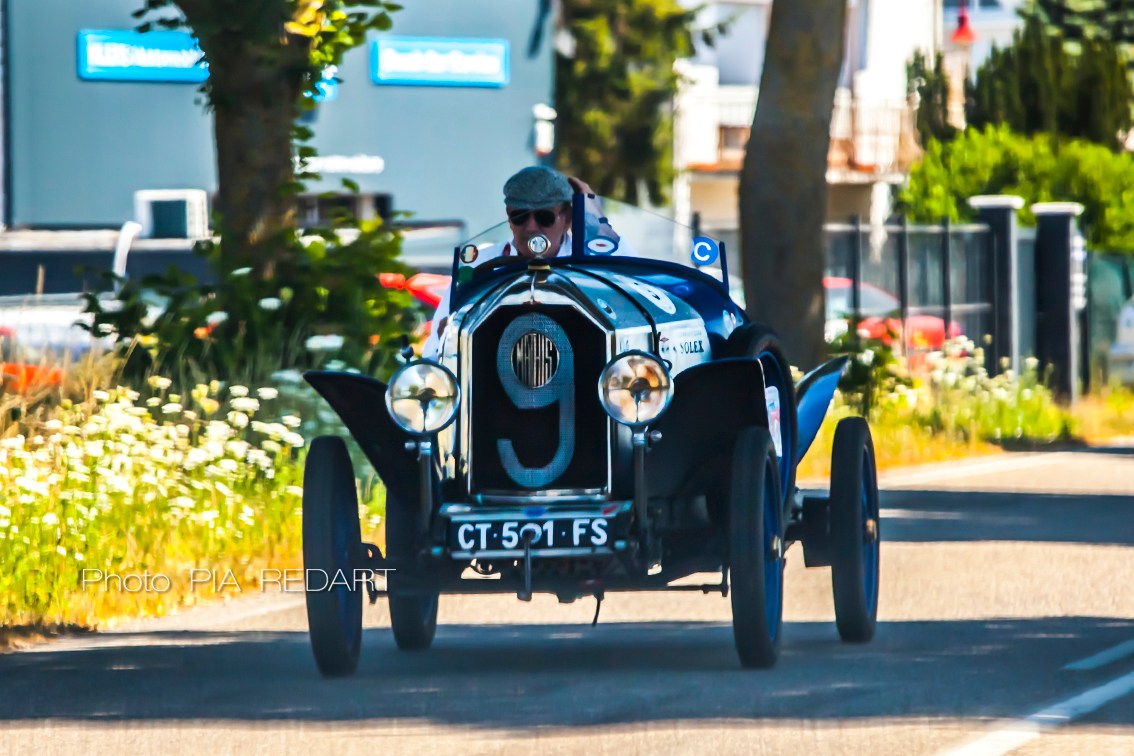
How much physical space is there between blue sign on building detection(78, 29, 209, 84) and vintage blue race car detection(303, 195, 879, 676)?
22.9 m

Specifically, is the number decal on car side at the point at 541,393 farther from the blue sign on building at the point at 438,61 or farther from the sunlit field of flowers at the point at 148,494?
the blue sign on building at the point at 438,61

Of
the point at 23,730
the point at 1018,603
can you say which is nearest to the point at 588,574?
the point at 23,730

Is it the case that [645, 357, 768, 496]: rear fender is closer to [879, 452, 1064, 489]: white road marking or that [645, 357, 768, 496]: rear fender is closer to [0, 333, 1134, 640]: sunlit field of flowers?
[0, 333, 1134, 640]: sunlit field of flowers

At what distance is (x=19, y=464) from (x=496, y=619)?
9.54 ft

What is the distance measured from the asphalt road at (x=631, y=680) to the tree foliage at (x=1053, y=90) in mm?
26855

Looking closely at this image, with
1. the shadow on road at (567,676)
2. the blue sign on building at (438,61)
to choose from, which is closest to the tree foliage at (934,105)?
the blue sign on building at (438,61)

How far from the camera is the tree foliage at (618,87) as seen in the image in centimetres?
3931

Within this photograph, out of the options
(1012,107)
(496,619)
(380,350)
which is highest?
(1012,107)

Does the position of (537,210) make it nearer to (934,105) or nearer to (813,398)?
(813,398)

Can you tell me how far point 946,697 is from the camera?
802 cm

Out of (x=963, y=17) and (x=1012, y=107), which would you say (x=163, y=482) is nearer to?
(x=1012, y=107)

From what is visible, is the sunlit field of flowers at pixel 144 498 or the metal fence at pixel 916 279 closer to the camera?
the sunlit field of flowers at pixel 144 498

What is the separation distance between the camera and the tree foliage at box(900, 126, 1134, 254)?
93.1 ft

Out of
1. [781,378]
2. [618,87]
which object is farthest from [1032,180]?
[781,378]
